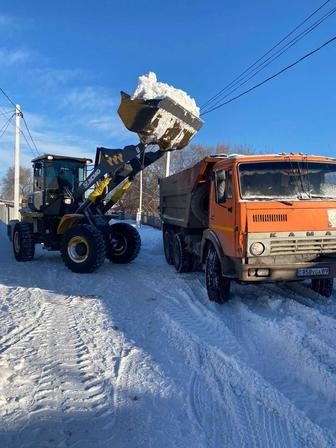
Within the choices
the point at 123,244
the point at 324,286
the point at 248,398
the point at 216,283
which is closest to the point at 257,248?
the point at 216,283

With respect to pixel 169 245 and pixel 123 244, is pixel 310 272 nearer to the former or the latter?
pixel 169 245

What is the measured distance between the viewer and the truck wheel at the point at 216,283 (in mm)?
7703

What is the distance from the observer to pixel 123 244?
44.1 feet

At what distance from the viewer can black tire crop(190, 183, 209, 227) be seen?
9719 millimetres

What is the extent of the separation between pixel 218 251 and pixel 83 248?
4.99 m

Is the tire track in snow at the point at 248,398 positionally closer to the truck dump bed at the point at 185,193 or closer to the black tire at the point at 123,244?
the truck dump bed at the point at 185,193

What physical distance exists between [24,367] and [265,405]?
8.31 ft

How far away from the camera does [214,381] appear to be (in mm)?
4582

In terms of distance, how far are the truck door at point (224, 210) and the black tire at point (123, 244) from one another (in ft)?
16.9

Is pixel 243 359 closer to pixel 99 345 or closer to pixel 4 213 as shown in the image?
pixel 99 345

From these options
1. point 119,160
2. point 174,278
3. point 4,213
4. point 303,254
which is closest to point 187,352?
point 303,254

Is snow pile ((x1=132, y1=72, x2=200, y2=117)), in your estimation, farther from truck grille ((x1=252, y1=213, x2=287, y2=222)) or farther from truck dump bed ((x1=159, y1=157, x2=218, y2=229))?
truck grille ((x1=252, y1=213, x2=287, y2=222))

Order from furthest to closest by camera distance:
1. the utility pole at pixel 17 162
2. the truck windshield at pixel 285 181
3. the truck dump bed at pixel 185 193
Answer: the utility pole at pixel 17 162, the truck dump bed at pixel 185 193, the truck windshield at pixel 285 181

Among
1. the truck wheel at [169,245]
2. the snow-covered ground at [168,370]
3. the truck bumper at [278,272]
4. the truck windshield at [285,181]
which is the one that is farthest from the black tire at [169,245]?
the truck bumper at [278,272]
